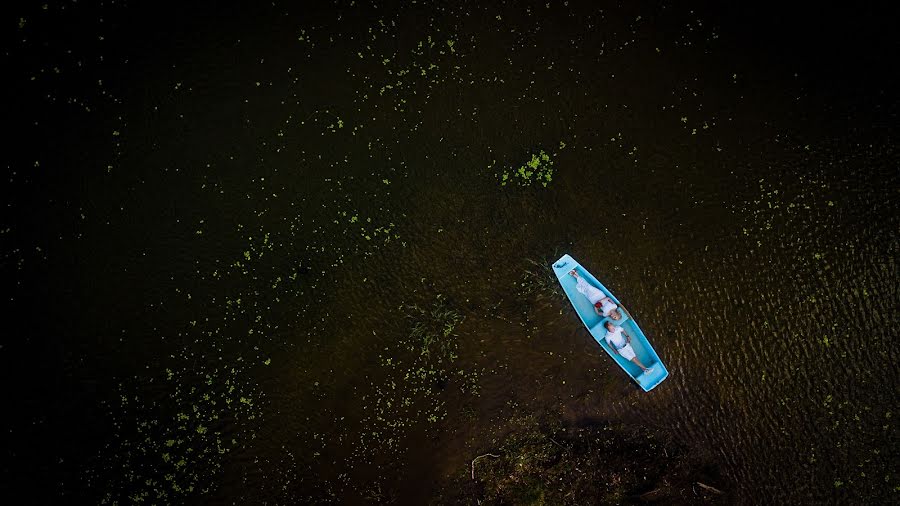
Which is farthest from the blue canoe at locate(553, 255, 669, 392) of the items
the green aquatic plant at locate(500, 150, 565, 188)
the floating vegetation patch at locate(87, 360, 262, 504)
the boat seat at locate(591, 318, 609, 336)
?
the floating vegetation patch at locate(87, 360, 262, 504)

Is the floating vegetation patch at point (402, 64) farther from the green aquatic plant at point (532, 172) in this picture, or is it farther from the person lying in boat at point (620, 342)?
the person lying in boat at point (620, 342)

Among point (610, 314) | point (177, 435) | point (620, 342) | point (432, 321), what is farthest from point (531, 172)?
point (177, 435)

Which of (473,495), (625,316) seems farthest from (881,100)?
(473,495)

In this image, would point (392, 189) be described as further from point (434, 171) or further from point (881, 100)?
point (881, 100)

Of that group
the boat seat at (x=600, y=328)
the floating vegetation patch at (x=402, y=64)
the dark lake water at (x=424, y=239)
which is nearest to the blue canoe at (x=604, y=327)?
the boat seat at (x=600, y=328)

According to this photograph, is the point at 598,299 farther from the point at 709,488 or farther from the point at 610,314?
the point at 709,488

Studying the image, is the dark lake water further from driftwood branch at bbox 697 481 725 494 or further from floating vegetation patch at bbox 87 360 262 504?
driftwood branch at bbox 697 481 725 494

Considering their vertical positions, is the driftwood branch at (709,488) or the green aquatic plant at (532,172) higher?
the green aquatic plant at (532,172)
